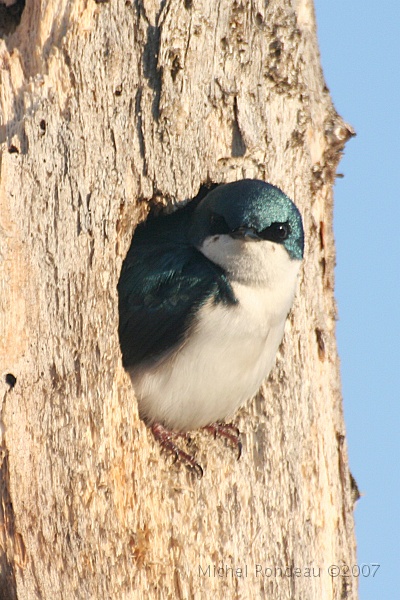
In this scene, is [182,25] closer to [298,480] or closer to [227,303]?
[227,303]

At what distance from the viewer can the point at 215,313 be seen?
3.56 meters

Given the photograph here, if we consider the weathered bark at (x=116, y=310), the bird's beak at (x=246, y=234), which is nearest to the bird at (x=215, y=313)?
the bird's beak at (x=246, y=234)

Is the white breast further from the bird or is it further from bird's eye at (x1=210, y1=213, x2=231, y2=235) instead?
bird's eye at (x1=210, y1=213, x2=231, y2=235)

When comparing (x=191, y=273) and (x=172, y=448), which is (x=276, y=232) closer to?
(x=191, y=273)

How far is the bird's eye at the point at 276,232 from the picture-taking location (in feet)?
11.7

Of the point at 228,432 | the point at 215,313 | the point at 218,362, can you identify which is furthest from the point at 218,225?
the point at 228,432

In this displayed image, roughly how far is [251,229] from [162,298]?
0.41 metres

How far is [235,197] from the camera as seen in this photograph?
3.50m

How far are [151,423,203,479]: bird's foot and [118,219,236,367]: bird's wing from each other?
25cm

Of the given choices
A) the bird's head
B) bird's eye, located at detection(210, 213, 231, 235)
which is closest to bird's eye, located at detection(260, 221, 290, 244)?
the bird's head

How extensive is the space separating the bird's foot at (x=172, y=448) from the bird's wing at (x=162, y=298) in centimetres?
25

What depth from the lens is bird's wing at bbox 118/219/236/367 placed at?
11.8 feet

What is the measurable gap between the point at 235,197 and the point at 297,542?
47.9 inches

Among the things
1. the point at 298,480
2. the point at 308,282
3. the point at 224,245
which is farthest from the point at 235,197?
the point at 298,480
